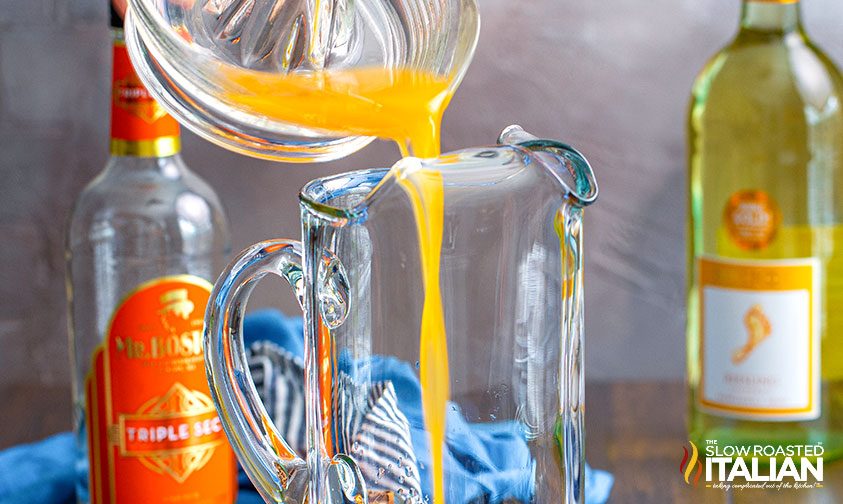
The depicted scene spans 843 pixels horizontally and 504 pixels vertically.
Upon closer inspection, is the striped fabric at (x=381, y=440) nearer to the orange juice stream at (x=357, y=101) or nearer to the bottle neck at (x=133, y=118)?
the orange juice stream at (x=357, y=101)

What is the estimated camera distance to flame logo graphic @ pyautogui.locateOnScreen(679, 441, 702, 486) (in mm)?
787

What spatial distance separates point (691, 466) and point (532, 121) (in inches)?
13.3

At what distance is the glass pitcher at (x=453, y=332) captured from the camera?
438mm

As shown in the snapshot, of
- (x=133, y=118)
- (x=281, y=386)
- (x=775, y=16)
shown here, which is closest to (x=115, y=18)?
(x=133, y=118)

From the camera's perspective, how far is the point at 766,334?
791 millimetres

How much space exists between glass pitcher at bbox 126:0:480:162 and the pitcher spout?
0.12m

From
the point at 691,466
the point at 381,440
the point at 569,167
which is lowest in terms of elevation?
the point at 691,466

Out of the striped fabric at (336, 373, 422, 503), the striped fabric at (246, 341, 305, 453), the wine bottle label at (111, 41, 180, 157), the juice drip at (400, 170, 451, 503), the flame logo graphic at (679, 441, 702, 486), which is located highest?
the wine bottle label at (111, 41, 180, 157)

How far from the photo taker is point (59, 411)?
0.95m

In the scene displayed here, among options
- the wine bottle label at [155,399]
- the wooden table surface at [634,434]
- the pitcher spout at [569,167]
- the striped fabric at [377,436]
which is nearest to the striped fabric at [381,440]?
the striped fabric at [377,436]

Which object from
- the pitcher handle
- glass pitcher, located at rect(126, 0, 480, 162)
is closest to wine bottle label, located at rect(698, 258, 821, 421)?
glass pitcher, located at rect(126, 0, 480, 162)

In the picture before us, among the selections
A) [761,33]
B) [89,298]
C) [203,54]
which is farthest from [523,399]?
[761,33]

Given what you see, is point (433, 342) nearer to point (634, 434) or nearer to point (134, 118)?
point (134, 118)

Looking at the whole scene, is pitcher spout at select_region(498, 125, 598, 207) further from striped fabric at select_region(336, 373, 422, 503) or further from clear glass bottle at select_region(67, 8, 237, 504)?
clear glass bottle at select_region(67, 8, 237, 504)
